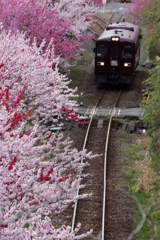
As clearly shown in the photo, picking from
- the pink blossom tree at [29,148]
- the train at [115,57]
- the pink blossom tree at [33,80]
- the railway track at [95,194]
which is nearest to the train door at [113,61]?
the train at [115,57]

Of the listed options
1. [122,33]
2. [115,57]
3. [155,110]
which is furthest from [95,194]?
[122,33]

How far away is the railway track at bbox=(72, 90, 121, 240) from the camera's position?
447 inches

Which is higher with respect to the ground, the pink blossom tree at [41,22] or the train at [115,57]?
the pink blossom tree at [41,22]

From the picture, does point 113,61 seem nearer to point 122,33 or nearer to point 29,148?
point 122,33

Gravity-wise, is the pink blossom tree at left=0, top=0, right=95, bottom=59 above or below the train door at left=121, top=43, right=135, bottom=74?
above

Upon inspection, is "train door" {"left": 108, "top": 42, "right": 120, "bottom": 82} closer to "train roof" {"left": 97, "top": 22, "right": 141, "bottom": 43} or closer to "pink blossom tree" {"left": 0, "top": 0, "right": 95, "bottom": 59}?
"train roof" {"left": 97, "top": 22, "right": 141, "bottom": 43}

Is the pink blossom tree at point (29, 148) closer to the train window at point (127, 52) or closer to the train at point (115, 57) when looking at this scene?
the train at point (115, 57)

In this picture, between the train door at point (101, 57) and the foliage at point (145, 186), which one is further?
the train door at point (101, 57)

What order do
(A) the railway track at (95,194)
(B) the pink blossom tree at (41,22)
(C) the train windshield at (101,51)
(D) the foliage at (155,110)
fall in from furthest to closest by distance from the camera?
(C) the train windshield at (101,51) < (B) the pink blossom tree at (41,22) < (D) the foliage at (155,110) < (A) the railway track at (95,194)

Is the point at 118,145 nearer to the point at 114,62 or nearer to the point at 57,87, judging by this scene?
the point at 57,87

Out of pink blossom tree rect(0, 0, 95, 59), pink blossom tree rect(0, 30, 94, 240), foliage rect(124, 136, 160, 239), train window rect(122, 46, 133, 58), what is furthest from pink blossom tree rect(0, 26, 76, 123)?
train window rect(122, 46, 133, 58)

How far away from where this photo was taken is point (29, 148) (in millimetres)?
7859

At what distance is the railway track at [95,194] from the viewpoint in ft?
37.2

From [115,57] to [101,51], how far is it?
34.4 inches
